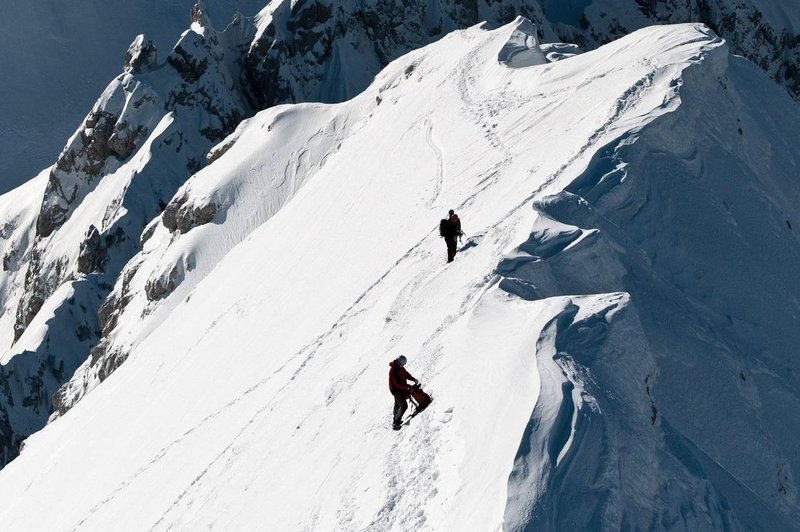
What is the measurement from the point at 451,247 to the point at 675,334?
5292 millimetres

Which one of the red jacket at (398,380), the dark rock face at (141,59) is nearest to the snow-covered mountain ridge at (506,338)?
the red jacket at (398,380)

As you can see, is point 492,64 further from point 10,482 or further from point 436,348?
point 436,348

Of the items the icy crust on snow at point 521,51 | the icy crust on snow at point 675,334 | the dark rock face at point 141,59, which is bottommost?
the icy crust on snow at point 675,334

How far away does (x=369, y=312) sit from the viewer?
2323 centimetres

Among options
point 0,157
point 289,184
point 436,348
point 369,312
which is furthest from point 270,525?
point 0,157

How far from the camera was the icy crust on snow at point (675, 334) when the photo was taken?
1295 cm

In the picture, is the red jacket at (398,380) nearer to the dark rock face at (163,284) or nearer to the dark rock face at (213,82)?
the dark rock face at (163,284)

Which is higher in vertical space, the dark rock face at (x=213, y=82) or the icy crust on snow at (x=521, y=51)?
the dark rock face at (x=213, y=82)

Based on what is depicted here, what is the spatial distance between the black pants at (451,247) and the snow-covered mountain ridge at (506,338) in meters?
0.45

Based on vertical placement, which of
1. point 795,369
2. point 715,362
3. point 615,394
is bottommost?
point 795,369

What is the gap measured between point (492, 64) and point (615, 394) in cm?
3339

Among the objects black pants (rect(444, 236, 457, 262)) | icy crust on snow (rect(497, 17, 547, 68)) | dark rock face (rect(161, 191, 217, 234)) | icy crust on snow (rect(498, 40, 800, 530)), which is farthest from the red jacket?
dark rock face (rect(161, 191, 217, 234))

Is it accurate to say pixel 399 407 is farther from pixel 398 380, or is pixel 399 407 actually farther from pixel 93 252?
pixel 93 252

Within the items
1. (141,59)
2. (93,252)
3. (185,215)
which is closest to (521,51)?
(185,215)
